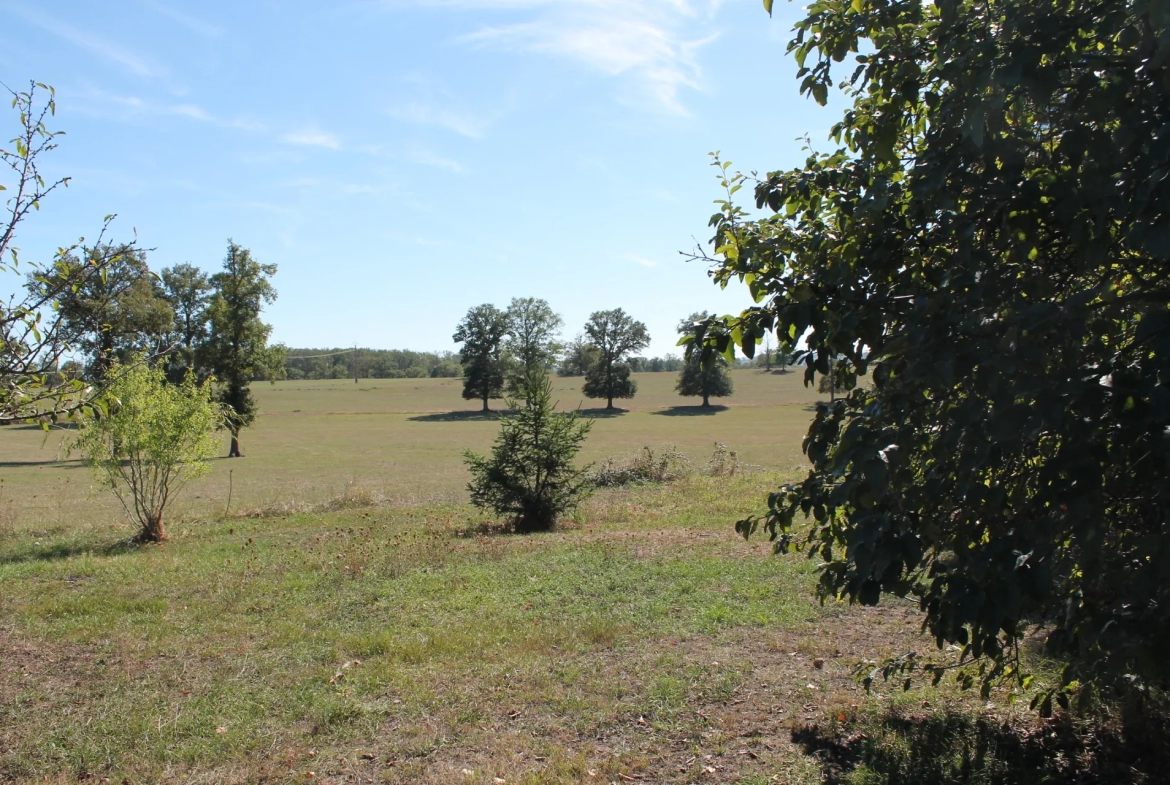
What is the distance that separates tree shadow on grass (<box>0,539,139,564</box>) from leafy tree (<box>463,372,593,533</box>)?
625 cm

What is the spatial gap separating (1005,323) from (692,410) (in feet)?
267

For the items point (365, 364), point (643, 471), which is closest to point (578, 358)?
point (365, 364)

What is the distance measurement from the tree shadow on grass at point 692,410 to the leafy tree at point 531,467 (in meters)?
64.2

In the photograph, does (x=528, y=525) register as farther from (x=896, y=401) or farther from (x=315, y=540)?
(x=896, y=401)

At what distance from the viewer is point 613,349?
299 ft

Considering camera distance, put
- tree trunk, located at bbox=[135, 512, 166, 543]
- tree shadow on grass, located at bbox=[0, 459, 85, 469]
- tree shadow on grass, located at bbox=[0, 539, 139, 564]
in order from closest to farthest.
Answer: tree shadow on grass, located at bbox=[0, 539, 139, 564] → tree trunk, located at bbox=[135, 512, 166, 543] → tree shadow on grass, located at bbox=[0, 459, 85, 469]

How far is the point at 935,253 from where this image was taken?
296 centimetres

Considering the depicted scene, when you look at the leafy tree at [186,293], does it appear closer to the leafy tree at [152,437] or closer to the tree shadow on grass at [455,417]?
the tree shadow on grass at [455,417]

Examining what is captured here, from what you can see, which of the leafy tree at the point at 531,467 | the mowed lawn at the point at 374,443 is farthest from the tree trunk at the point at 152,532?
the leafy tree at the point at 531,467

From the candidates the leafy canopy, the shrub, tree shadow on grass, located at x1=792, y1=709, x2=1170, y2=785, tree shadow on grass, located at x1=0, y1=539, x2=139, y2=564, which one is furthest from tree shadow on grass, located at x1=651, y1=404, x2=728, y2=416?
tree shadow on grass, located at x1=792, y1=709, x2=1170, y2=785

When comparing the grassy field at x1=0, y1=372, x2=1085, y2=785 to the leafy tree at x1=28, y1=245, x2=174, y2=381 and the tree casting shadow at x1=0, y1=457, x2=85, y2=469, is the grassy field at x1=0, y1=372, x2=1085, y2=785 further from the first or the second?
the tree casting shadow at x1=0, y1=457, x2=85, y2=469

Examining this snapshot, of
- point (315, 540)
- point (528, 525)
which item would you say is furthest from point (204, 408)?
point (528, 525)

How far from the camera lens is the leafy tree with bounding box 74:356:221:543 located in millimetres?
13180

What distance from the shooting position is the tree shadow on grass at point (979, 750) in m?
3.71
